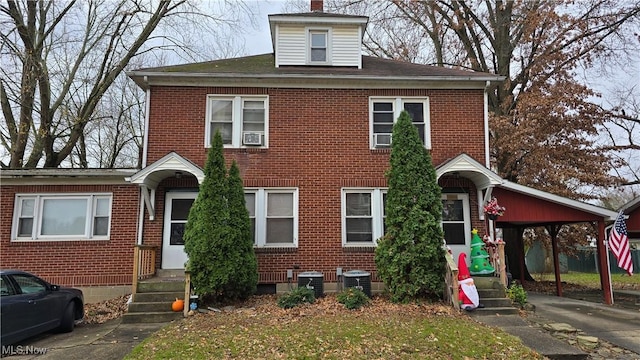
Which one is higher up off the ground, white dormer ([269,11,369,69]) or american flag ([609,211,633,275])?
white dormer ([269,11,369,69])

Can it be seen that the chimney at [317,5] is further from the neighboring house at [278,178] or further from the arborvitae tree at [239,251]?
the arborvitae tree at [239,251]

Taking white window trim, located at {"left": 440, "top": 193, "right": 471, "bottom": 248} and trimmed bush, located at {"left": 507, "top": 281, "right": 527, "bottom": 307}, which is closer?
trimmed bush, located at {"left": 507, "top": 281, "right": 527, "bottom": 307}

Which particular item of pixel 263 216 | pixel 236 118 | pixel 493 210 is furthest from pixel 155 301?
pixel 493 210

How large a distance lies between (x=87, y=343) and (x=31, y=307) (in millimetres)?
1195

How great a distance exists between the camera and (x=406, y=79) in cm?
1154

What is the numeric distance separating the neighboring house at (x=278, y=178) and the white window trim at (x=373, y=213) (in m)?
0.03

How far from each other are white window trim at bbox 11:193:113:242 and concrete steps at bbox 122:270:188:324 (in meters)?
2.25

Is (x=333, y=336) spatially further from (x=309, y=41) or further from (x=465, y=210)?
(x=309, y=41)

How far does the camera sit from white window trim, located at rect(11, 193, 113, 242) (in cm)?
1066

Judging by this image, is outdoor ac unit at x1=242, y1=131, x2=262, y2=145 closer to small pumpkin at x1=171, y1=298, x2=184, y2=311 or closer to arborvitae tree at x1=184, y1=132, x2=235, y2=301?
arborvitae tree at x1=184, y1=132, x2=235, y2=301

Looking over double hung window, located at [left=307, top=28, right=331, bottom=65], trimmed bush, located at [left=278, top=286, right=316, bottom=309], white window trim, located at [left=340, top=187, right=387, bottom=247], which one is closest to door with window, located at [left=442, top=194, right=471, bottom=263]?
white window trim, located at [left=340, top=187, right=387, bottom=247]

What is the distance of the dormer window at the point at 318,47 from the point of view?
1273cm

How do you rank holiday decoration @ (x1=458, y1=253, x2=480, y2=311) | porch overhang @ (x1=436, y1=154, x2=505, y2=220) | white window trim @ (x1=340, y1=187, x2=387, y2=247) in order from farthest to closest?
white window trim @ (x1=340, y1=187, x2=387, y2=247), porch overhang @ (x1=436, y1=154, x2=505, y2=220), holiday decoration @ (x1=458, y1=253, x2=480, y2=311)

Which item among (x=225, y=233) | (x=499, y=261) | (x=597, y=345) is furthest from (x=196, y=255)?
(x=597, y=345)
